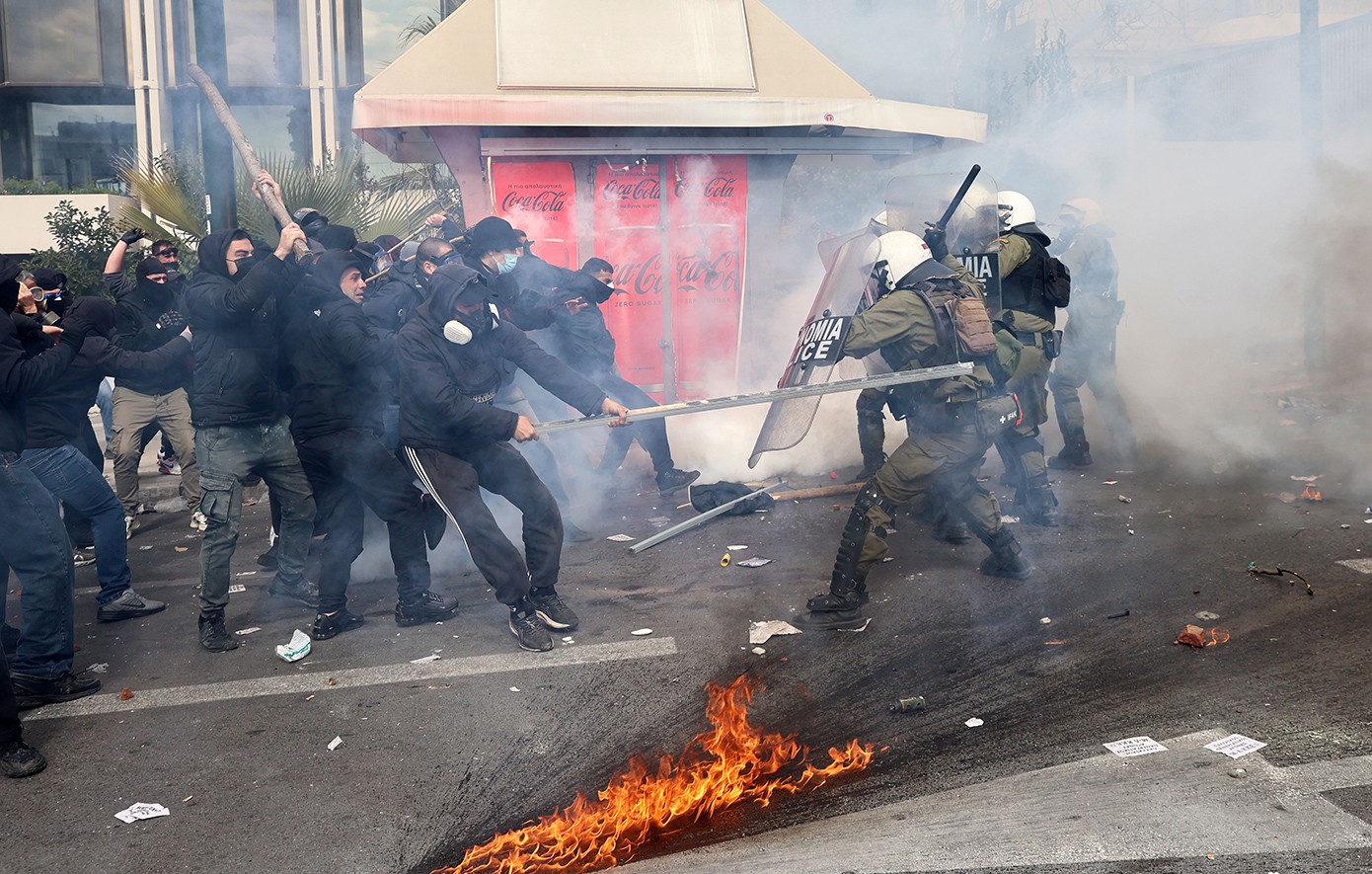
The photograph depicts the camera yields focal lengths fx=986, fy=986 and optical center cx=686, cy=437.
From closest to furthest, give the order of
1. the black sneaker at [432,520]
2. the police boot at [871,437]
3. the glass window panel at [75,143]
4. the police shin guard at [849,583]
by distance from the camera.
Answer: the police shin guard at [849,583]
the black sneaker at [432,520]
the police boot at [871,437]
the glass window panel at [75,143]

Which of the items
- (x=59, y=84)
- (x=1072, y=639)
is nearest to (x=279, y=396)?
(x=1072, y=639)

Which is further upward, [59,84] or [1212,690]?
[59,84]

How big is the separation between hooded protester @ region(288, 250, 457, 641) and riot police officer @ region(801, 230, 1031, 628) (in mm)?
1875

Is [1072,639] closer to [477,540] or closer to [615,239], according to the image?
[477,540]

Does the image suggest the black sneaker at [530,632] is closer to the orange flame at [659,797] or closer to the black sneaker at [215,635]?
the orange flame at [659,797]

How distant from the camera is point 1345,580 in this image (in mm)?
4414

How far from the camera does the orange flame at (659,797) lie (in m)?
2.71

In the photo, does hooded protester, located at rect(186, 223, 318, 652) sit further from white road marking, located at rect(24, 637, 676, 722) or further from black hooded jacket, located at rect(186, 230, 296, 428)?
white road marking, located at rect(24, 637, 676, 722)

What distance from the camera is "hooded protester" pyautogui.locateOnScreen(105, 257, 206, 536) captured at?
228 inches

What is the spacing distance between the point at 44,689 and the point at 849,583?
3270 millimetres

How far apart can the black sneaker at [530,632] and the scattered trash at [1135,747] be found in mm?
2202

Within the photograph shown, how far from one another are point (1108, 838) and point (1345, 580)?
262 centimetres

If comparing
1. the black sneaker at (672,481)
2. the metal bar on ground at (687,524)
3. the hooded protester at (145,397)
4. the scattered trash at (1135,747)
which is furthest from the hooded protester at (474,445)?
the black sneaker at (672,481)

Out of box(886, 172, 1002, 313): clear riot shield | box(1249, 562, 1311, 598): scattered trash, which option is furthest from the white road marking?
box(1249, 562, 1311, 598): scattered trash
